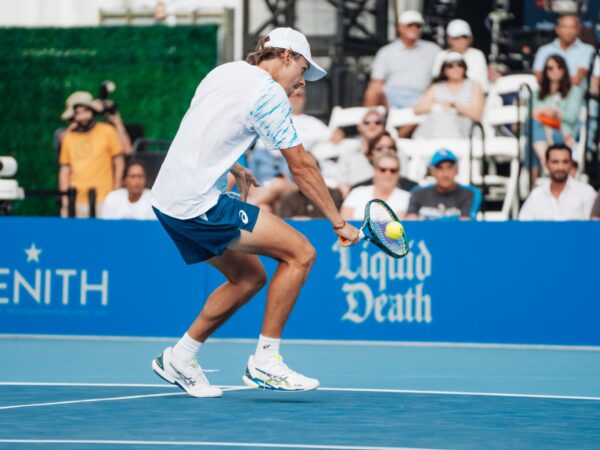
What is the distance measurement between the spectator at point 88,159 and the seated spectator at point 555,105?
4.27 m

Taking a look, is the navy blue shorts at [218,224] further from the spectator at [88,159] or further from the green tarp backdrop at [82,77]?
the green tarp backdrop at [82,77]

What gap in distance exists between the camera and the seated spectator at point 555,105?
47.2 feet

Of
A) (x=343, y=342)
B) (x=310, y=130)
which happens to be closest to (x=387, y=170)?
(x=343, y=342)

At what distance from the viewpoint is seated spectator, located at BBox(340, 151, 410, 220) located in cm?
1293

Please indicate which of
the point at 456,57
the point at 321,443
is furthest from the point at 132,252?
the point at 321,443

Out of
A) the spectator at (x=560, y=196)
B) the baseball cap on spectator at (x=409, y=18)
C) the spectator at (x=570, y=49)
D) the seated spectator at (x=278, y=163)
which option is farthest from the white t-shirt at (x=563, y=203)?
the baseball cap on spectator at (x=409, y=18)

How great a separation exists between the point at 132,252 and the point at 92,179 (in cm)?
274

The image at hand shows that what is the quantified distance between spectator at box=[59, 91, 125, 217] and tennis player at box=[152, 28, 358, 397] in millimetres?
7344

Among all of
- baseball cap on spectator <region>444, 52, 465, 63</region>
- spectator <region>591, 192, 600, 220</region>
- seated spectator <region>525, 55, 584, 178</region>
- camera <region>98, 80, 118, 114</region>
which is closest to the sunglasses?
spectator <region>591, 192, 600, 220</region>

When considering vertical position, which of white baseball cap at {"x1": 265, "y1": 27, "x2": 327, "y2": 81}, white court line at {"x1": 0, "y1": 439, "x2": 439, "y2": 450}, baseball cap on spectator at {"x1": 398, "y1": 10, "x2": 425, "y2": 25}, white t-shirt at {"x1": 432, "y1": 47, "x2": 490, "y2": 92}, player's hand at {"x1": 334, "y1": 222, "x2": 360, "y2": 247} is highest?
baseball cap on spectator at {"x1": 398, "y1": 10, "x2": 425, "y2": 25}

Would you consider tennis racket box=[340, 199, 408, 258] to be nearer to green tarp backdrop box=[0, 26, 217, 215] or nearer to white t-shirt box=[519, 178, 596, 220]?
white t-shirt box=[519, 178, 596, 220]

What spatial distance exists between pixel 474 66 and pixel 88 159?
410cm

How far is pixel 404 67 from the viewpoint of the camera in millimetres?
15273

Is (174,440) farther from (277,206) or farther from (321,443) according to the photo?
(277,206)
